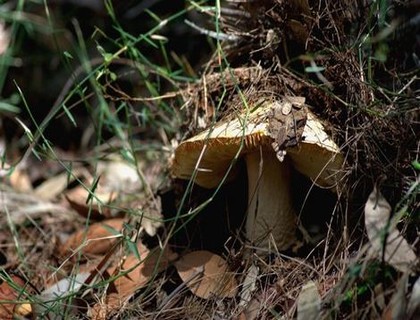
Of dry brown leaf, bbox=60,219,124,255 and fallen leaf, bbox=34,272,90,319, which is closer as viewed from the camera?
fallen leaf, bbox=34,272,90,319

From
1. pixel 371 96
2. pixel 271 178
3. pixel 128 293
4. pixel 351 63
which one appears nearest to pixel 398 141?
pixel 371 96

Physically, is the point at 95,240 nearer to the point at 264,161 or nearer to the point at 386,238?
the point at 264,161

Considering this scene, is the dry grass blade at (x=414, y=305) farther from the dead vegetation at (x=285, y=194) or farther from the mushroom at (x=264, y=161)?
the mushroom at (x=264, y=161)

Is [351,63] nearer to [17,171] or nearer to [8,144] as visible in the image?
[17,171]

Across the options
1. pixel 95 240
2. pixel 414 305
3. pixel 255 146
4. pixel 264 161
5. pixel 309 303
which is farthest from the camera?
pixel 95 240

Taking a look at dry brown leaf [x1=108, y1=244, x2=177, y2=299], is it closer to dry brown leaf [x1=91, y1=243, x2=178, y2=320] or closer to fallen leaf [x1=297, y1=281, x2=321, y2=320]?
dry brown leaf [x1=91, y1=243, x2=178, y2=320]

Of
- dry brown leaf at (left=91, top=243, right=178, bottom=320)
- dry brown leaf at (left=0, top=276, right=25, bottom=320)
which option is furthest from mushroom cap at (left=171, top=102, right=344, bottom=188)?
dry brown leaf at (left=0, top=276, right=25, bottom=320)

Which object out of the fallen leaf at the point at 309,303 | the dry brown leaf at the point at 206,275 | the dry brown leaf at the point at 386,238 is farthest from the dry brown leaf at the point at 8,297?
the dry brown leaf at the point at 386,238

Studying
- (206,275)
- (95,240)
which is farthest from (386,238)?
(95,240)
